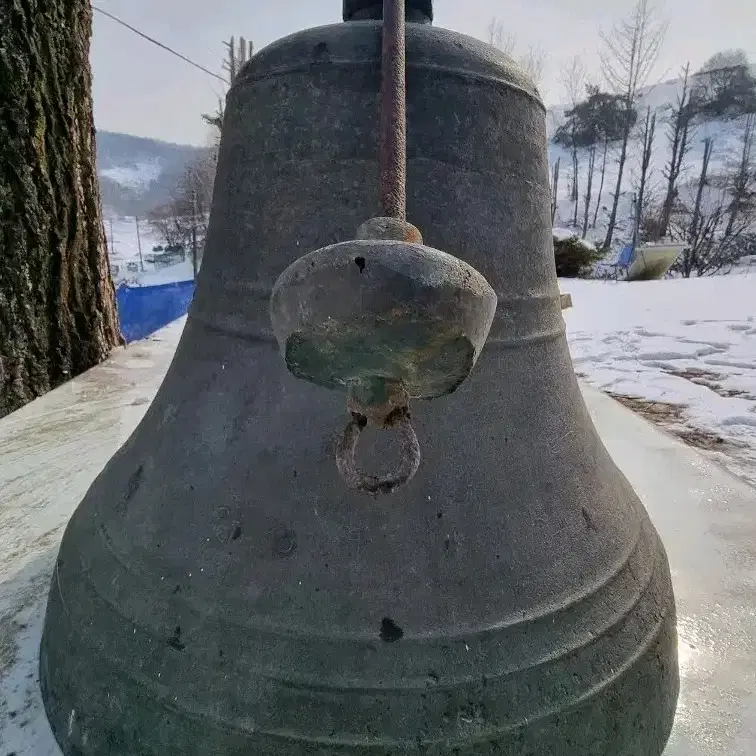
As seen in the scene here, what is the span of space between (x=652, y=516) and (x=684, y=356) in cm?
272

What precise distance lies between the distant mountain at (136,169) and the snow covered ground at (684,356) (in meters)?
49.1

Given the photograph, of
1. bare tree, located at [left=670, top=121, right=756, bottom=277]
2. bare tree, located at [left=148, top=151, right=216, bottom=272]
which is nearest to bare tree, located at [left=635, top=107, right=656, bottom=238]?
bare tree, located at [left=670, top=121, right=756, bottom=277]

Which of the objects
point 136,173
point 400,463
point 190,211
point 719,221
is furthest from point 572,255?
point 136,173

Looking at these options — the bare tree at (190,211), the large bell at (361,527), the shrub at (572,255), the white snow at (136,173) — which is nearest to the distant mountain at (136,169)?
the white snow at (136,173)

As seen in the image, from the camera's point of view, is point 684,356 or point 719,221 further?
point 719,221

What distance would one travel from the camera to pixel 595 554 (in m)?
0.92

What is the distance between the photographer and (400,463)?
63 cm

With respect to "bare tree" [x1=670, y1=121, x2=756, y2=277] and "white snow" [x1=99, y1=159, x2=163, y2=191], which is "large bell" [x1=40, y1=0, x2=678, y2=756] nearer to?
"bare tree" [x1=670, y1=121, x2=756, y2=277]

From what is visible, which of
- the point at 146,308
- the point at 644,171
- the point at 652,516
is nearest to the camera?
the point at 652,516

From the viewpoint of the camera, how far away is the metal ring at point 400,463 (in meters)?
0.62

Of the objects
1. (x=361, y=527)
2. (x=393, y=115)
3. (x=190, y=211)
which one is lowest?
(x=190, y=211)

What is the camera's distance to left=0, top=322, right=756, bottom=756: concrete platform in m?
1.03

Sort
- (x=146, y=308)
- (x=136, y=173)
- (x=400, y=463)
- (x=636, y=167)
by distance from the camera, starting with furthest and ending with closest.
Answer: (x=136, y=173), (x=636, y=167), (x=146, y=308), (x=400, y=463)

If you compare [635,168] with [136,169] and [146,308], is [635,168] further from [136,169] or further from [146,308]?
[136,169]
